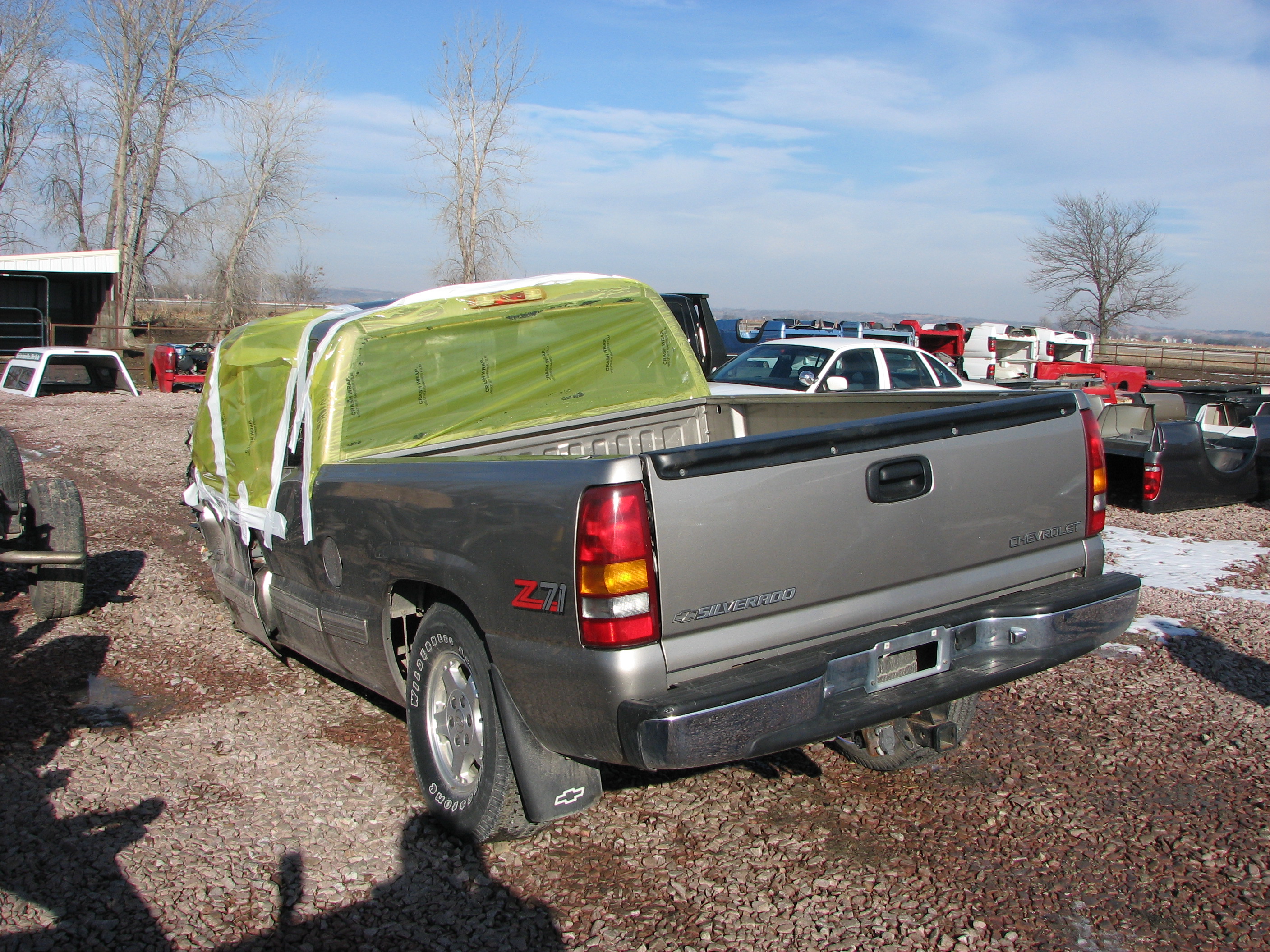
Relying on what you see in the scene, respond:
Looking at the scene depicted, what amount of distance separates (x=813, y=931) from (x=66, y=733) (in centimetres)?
340

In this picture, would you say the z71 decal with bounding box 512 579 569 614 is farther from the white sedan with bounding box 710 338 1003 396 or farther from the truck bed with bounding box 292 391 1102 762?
the white sedan with bounding box 710 338 1003 396

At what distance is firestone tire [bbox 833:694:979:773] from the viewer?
3.79 m

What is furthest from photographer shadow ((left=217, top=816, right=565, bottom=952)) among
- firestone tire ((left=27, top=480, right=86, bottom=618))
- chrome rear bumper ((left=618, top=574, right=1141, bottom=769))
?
firestone tire ((left=27, top=480, right=86, bottom=618))

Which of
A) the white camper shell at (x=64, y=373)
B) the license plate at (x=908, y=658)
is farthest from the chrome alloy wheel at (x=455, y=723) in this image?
the white camper shell at (x=64, y=373)

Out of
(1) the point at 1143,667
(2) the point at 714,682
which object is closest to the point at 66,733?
(2) the point at 714,682

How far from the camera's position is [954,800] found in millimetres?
3691

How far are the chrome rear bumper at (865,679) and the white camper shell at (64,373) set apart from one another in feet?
65.9

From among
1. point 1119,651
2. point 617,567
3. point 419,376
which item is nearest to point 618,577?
point 617,567

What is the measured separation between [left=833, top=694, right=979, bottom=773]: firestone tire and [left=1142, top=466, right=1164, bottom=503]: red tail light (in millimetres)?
6596

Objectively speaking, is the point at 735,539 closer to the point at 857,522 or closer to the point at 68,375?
the point at 857,522

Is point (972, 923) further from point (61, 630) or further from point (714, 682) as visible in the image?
point (61, 630)

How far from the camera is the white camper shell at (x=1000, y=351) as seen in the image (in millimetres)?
26859

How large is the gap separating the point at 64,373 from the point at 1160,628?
21.6m

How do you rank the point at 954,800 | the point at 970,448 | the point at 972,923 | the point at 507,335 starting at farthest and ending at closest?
1. the point at 507,335
2. the point at 954,800
3. the point at 970,448
4. the point at 972,923
